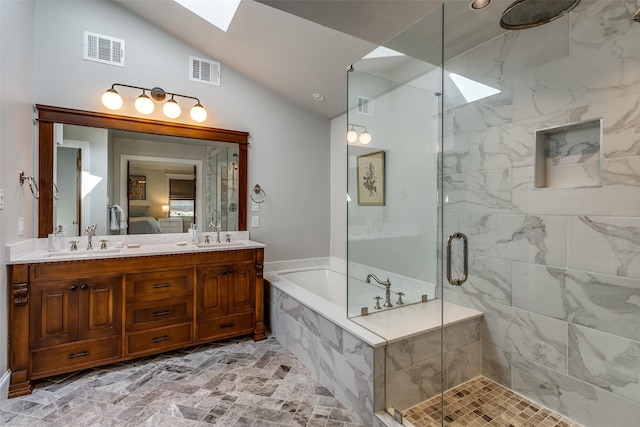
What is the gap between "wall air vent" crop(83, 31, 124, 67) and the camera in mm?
2520

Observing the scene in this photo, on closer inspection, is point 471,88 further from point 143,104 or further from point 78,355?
point 78,355

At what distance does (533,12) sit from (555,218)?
123 cm

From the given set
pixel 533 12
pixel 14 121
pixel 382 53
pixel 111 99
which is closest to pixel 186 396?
pixel 14 121

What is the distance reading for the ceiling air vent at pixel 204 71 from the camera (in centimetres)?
293

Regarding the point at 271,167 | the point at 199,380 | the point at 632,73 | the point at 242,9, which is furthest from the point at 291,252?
the point at 632,73

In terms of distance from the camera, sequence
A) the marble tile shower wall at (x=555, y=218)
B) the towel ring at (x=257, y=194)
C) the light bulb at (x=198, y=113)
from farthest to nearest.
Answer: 1. the towel ring at (x=257, y=194)
2. the light bulb at (x=198, y=113)
3. the marble tile shower wall at (x=555, y=218)

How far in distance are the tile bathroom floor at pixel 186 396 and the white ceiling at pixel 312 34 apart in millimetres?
2226

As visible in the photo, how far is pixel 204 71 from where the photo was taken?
2979 mm

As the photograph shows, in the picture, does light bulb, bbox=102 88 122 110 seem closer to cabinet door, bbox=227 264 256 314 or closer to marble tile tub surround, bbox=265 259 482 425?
cabinet door, bbox=227 264 256 314

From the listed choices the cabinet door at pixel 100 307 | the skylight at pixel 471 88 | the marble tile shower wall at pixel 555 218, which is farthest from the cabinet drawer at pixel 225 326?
the skylight at pixel 471 88

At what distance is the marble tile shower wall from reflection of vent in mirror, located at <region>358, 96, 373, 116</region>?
62 cm

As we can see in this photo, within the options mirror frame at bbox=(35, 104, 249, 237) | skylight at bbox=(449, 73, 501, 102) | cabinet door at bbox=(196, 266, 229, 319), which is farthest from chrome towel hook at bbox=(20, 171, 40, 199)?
skylight at bbox=(449, 73, 501, 102)

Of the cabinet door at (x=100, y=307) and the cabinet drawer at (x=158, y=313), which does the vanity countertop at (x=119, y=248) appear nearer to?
the cabinet door at (x=100, y=307)

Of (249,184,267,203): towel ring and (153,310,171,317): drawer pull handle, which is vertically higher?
(249,184,267,203): towel ring
